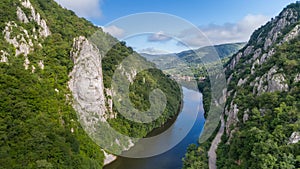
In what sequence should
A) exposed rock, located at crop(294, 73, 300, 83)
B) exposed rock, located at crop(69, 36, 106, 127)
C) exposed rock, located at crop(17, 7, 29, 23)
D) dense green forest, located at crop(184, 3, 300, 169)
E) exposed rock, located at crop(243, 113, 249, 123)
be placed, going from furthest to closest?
exposed rock, located at crop(69, 36, 106, 127)
exposed rock, located at crop(17, 7, 29, 23)
exposed rock, located at crop(243, 113, 249, 123)
exposed rock, located at crop(294, 73, 300, 83)
dense green forest, located at crop(184, 3, 300, 169)

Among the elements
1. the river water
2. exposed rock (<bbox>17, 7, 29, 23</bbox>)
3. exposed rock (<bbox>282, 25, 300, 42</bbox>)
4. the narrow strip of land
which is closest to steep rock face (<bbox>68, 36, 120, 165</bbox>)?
the river water

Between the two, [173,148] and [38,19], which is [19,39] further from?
[173,148]

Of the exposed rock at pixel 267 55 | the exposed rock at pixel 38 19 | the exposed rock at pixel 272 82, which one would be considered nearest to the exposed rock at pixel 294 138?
the exposed rock at pixel 272 82

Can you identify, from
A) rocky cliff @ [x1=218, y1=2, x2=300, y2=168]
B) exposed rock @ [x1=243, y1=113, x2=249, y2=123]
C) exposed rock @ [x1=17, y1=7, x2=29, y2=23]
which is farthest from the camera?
exposed rock @ [x1=17, y1=7, x2=29, y2=23]

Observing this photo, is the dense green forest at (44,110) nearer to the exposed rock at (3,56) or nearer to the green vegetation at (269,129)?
the exposed rock at (3,56)

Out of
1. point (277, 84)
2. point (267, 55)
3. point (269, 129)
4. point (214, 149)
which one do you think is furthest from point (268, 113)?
point (267, 55)

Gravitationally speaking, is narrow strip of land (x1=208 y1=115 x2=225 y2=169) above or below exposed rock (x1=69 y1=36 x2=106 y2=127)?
below

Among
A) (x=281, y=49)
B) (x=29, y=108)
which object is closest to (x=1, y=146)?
(x=29, y=108)

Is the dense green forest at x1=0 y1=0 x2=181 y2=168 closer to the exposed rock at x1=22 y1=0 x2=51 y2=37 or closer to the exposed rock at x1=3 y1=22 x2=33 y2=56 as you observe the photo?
the exposed rock at x1=3 y1=22 x2=33 y2=56
